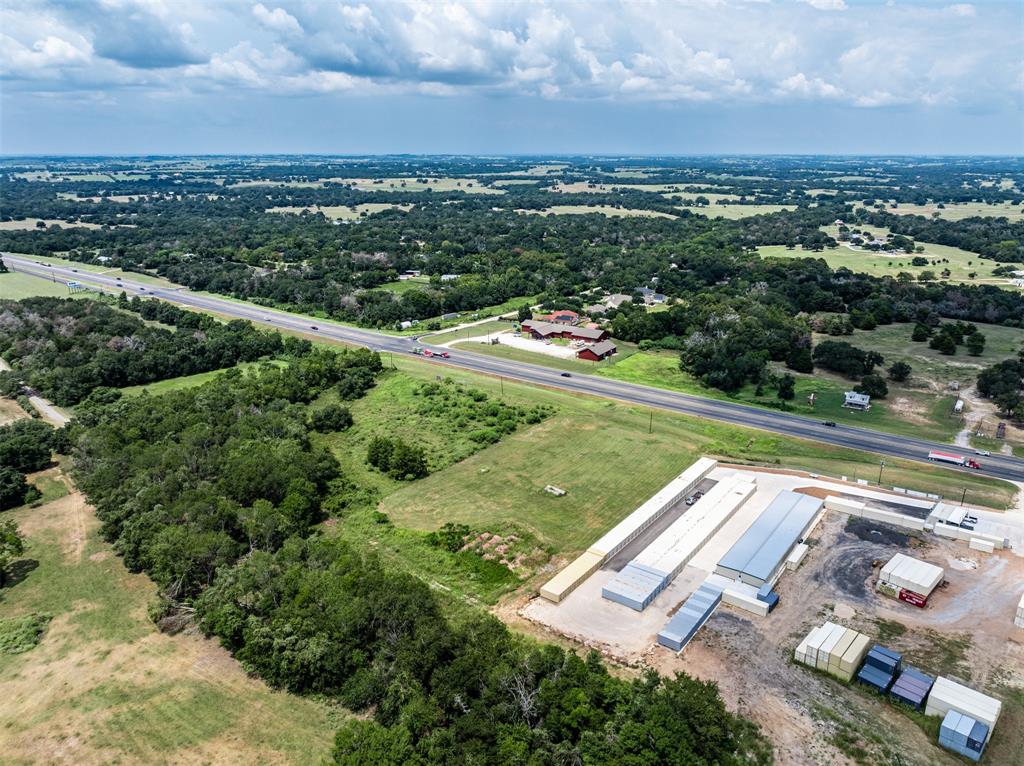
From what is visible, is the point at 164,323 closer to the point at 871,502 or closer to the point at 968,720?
the point at 871,502

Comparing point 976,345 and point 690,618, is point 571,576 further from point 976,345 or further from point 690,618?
point 976,345

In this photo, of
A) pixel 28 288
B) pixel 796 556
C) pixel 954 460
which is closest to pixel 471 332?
pixel 954 460

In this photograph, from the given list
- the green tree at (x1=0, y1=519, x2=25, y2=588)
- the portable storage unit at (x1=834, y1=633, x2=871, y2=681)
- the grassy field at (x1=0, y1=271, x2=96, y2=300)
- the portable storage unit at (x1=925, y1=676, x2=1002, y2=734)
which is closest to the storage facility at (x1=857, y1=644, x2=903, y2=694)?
the portable storage unit at (x1=834, y1=633, x2=871, y2=681)

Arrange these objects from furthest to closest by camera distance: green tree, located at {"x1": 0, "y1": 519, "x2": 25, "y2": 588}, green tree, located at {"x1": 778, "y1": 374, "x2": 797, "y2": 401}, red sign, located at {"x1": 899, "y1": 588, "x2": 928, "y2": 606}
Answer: green tree, located at {"x1": 778, "y1": 374, "x2": 797, "y2": 401}, green tree, located at {"x1": 0, "y1": 519, "x2": 25, "y2": 588}, red sign, located at {"x1": 899, "y1": 588, "x2": 928, "y2": 606}

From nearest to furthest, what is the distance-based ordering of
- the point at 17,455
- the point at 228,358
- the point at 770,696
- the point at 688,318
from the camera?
1. the point at 770,696
2. the point at 17,455
3. the point at 228,358
4. the point at 688,318

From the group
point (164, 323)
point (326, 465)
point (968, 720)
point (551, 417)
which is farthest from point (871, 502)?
point (164, 323)

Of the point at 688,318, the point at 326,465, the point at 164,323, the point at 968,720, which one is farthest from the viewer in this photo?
the point at 164,323

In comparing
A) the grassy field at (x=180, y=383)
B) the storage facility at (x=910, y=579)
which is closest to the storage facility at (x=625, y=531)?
the storage facility at (x=910, y=579)

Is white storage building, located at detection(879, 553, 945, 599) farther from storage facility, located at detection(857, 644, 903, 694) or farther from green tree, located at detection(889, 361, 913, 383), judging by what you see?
green tree, located at detection(889, 361, 913, 383)
